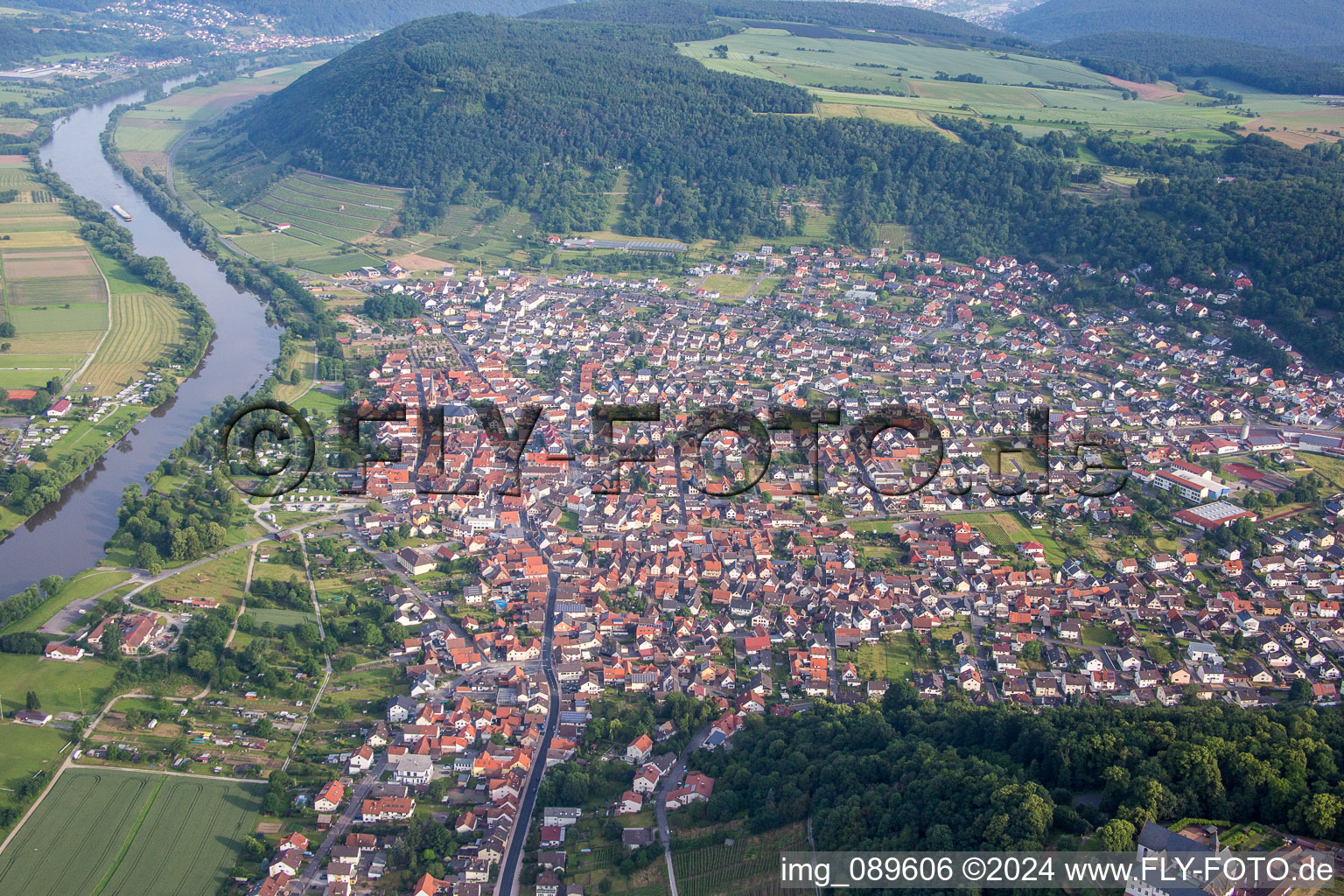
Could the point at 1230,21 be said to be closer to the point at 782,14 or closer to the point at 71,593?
the point at 782,14

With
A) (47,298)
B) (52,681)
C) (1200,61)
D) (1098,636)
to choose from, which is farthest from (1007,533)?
(1200,61)

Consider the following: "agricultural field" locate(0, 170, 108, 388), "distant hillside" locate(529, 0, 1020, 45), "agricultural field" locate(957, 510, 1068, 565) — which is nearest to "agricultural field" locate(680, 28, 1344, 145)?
"distant hillside" locate(529, 0, 1020, 45)

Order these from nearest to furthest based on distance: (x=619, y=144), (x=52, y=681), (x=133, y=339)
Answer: (x=52, y=681) → (x=133, y=339) → (x=619, y=144)

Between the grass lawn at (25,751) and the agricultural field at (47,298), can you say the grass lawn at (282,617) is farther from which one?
the agricultural field at (47,298)

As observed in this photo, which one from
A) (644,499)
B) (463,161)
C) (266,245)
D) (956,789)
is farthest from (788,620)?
(463,161)

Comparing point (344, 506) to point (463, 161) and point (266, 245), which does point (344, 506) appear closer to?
point (266, 245)

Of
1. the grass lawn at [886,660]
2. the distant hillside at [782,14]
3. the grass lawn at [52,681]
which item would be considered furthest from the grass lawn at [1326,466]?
the distant hillside at [782,14]
